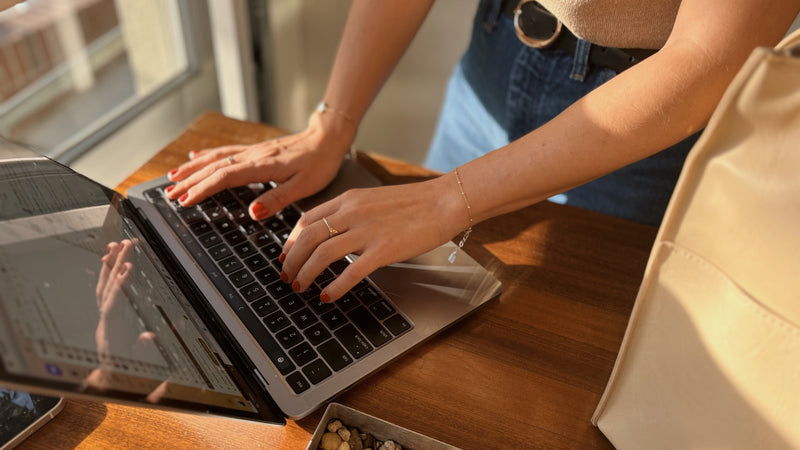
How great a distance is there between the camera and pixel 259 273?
1.80ft

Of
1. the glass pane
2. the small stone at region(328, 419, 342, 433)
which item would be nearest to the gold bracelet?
the small stone at region(328, 419, 342, 433)

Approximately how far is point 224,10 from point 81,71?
1.13ft

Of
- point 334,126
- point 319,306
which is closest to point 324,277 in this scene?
point 319,306

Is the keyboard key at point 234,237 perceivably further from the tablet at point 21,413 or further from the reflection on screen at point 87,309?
the tablet at point 21,413

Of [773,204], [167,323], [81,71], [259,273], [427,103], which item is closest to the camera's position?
[773,204]

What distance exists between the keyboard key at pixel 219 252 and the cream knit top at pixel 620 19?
18.5 inches

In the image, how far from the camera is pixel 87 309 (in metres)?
0.36

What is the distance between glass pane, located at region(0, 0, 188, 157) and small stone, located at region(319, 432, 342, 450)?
0.92 meters

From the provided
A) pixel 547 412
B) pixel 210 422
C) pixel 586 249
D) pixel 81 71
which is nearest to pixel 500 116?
pixel 586 249

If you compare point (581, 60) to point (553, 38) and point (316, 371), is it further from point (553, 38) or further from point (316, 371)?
point (316, 371)

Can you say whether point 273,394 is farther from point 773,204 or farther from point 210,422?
point 773,204

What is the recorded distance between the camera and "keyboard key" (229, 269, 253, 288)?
0.53m

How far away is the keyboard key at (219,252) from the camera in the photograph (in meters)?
0.56

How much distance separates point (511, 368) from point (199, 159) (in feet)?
1.45
